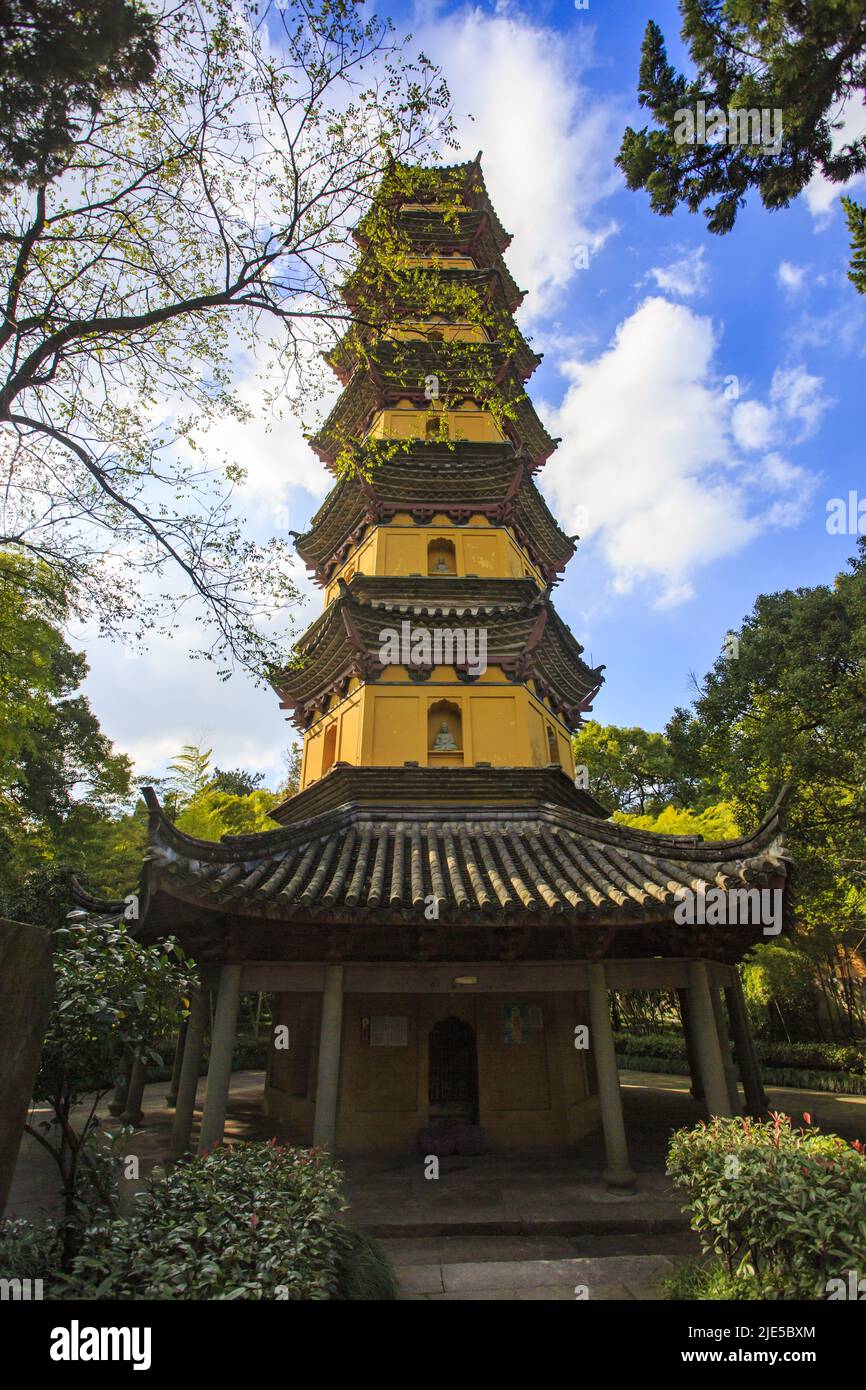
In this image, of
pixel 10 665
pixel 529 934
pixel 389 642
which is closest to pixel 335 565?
pixel 389 642

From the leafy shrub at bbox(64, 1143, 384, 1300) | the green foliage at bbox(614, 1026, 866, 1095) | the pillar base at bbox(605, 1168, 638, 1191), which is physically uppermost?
the leafy shrub at bbox(64, 1143, 384, 1300)

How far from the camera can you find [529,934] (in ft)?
30.4

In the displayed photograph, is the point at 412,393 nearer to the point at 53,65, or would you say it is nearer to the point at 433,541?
the point at 433,541

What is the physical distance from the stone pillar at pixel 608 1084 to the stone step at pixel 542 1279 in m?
Answer: 1.71

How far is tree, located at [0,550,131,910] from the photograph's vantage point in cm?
1617

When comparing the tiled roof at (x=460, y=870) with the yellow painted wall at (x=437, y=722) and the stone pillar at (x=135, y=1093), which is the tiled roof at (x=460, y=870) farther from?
the stone pillar at (x=135, y=1093)

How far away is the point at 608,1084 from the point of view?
8711 mm

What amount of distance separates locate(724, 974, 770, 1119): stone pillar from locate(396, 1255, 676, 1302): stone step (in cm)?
570

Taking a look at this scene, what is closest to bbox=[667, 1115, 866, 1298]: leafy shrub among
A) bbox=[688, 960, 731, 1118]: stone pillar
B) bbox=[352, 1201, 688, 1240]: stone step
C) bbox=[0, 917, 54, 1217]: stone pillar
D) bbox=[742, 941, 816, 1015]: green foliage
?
bbox=[352, 1201, 688, 1240]: stone step

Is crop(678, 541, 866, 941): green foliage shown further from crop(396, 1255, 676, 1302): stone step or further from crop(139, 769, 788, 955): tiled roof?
crop(396, 1255, 676, 1302): stone step

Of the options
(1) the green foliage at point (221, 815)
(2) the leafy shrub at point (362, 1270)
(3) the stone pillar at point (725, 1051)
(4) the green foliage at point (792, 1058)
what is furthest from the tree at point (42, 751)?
(4) the green foliage at point (792, 1058)

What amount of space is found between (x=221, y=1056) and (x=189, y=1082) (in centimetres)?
182

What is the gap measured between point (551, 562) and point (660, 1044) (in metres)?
19.2

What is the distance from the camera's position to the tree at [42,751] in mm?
16172
